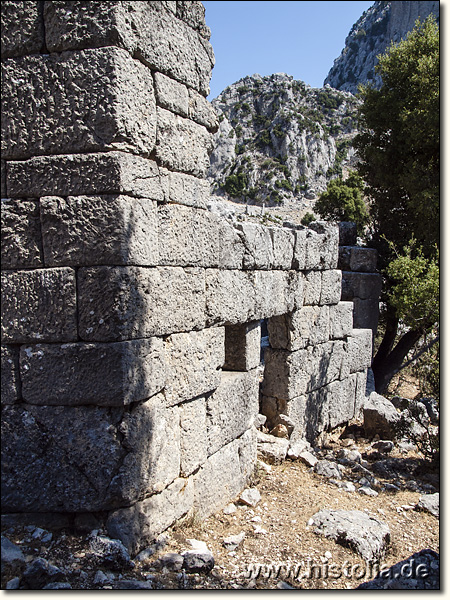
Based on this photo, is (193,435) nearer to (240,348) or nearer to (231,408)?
(231,408)

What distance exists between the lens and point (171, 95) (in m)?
4.15

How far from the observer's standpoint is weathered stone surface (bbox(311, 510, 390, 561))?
459 centimetres

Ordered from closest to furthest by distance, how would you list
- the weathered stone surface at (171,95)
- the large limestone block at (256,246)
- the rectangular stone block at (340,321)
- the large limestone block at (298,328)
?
the weathered stone surface at (171,95)
the large limestone block at (256,246)
the large limestone block at (298,328)
the rectangular stone block at (340,321)

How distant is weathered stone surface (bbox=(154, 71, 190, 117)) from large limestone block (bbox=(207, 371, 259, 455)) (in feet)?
8.17

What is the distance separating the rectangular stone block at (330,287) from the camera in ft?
25.6

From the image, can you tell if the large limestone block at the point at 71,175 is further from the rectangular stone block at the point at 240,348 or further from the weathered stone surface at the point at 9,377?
the rectangular stone block at the point at 240,348

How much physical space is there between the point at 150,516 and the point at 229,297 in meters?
2.14

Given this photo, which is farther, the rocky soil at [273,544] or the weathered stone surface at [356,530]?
the weathered stone surface at [356,530]

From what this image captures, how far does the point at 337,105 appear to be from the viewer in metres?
70.1

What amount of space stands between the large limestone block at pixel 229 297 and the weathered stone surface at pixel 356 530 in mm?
2049

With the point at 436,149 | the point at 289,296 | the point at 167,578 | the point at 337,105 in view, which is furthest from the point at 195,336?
the point at 337,105

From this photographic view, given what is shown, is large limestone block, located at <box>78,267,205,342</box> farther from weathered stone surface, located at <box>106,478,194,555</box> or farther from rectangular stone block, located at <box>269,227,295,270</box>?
rectangular stone block, located at <box>269,227,295,270</box>

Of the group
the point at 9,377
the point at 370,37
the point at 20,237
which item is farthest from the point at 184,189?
the point at 370,37

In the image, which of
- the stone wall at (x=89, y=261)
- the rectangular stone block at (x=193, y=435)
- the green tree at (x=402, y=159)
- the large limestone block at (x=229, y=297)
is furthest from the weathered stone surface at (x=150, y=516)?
the green tree at (x=402, y=159)
